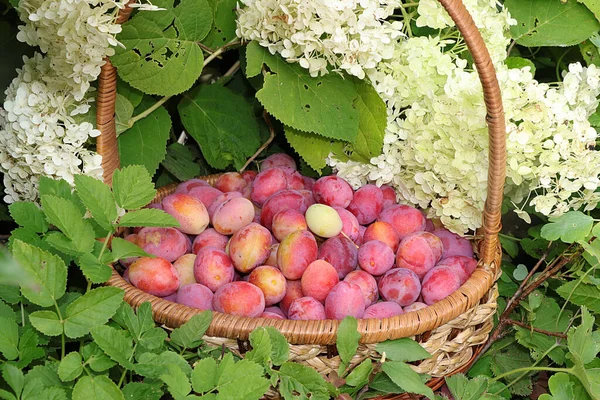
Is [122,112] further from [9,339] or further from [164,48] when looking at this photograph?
[9,339]

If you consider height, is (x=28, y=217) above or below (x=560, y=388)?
above

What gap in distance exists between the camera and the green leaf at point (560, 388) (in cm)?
100

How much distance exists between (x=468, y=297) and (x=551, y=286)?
0.43 meters

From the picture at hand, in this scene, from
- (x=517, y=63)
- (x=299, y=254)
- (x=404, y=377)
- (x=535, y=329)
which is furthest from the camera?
(x=517, y=63)

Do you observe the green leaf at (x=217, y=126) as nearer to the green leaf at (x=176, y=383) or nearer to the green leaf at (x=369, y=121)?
the green leaf at (x=369, y=121)

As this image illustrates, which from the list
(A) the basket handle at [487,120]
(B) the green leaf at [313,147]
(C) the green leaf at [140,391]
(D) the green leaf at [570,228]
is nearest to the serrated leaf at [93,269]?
(C) the green leaf at [140,391]

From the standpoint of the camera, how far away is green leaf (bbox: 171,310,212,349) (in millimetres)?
897

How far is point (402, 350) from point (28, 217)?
58 cm

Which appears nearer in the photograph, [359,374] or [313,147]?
[359,374]

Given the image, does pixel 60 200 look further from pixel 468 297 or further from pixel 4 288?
pixel 468 297

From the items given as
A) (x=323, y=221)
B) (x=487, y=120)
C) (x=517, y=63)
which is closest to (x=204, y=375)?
(x=323, y=221)

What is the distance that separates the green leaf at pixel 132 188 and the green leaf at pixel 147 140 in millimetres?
375

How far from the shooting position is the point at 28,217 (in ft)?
3.11

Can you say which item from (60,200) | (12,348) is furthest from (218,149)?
(12,348)
